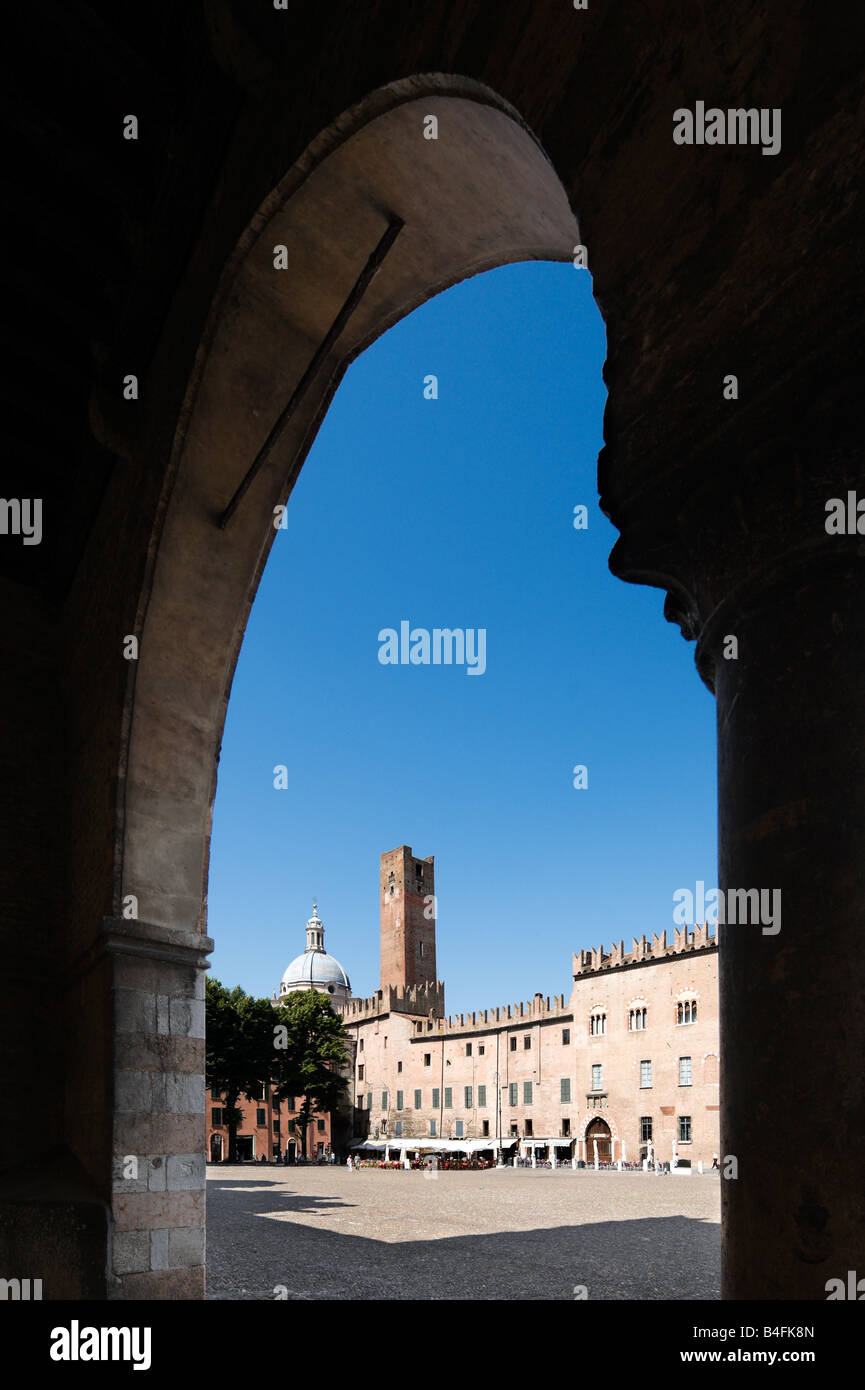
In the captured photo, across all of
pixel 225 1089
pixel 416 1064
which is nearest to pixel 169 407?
pixel 225 1089

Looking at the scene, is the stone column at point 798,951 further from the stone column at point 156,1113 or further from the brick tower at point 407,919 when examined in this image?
the brick tower at point 407,919

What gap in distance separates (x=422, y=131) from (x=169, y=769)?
3993 mm

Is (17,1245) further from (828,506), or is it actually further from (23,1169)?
(828,506)

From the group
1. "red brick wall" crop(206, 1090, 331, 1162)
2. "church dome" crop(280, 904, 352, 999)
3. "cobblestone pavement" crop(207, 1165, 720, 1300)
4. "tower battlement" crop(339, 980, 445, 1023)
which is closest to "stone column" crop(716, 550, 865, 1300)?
"cobblestone pavement" crop(207, 1165, 720, 1300)

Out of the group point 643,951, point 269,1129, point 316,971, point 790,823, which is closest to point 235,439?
point 790,823

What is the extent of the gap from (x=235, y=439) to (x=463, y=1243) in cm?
1225

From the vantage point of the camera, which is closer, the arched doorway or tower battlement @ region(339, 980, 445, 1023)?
the arched doorway

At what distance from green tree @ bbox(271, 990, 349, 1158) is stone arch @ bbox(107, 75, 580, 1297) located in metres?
44.6

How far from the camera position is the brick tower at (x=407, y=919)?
67.9m

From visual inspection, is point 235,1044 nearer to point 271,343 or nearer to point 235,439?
point 235,439

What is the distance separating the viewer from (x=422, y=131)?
3.66 metres

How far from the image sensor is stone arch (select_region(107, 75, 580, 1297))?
12.7 feet

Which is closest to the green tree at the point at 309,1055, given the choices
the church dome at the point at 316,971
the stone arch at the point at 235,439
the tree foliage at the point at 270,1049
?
the tree foliage at the point at 270,1049

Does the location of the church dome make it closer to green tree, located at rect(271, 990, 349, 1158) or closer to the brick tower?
the brick tower
